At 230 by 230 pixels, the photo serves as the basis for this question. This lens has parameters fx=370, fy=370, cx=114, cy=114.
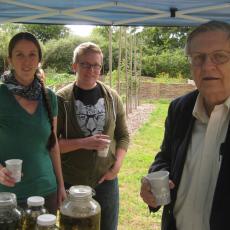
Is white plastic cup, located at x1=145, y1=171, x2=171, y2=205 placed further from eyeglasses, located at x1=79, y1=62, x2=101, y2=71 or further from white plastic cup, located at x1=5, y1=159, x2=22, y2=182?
eyeglasses, located at x1=79, y1=62, x2=101, y2=71

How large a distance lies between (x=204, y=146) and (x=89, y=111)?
50.1 inches

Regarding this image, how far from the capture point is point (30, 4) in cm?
346

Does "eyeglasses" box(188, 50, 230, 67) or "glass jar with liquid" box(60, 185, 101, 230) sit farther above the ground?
"eyeglasses" box(188, 50, 230, 67)

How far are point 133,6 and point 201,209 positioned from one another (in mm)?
2270

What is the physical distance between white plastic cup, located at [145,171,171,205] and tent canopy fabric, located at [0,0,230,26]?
2.00 metres

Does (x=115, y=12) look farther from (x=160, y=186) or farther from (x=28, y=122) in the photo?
(x=160, y=186)

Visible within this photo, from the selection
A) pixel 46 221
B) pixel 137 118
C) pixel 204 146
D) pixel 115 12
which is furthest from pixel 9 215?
pixel 137 118

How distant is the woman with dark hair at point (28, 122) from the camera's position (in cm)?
241

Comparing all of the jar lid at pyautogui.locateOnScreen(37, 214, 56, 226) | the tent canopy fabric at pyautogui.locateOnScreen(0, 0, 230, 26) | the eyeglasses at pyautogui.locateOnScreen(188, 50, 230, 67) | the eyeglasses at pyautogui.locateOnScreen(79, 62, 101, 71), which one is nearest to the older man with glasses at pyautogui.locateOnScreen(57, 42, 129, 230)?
the eyeglasses at pyautogui.locateOnScreen(79, 62, 101, 71)

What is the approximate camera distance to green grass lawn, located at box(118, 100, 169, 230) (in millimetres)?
4887

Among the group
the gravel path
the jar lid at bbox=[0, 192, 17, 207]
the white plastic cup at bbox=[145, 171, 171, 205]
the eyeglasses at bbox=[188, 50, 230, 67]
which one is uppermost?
the eyeglasses at bbox=[188, 50, 230, 67]

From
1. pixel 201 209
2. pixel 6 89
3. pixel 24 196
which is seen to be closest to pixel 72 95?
pixel 6 89

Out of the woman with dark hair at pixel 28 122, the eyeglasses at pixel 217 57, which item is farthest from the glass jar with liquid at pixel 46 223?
the woman with dark hair at pixel 28 122

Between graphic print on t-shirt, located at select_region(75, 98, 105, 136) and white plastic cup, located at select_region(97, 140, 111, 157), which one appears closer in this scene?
white plastic cup, located at select_region(97, 140, 111, 157)
